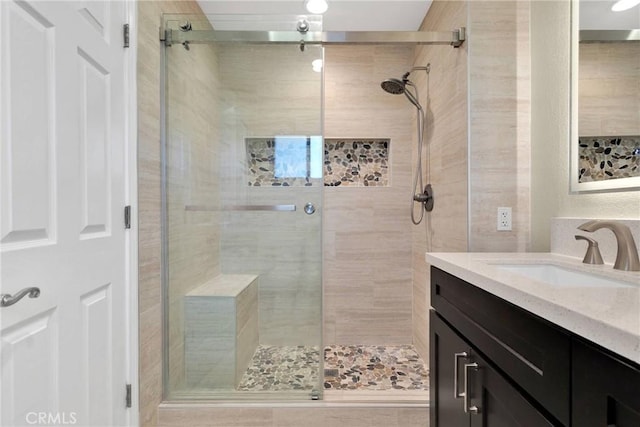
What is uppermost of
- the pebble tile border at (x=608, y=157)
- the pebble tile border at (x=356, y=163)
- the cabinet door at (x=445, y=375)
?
the pebble tile border at (x=356, y=163)

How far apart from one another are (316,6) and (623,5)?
158 cm

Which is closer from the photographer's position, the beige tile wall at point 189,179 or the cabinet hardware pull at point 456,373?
the cabinet hardware pull at point 456,373

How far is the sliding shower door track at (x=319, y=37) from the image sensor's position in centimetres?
175

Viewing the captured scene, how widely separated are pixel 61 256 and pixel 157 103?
Answer: 1.00 metres

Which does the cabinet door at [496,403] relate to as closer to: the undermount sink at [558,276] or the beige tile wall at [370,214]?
the undermount sink at [558,276]

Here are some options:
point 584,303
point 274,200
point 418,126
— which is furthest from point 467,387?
point 418,126

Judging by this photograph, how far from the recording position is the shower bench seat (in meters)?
1.88

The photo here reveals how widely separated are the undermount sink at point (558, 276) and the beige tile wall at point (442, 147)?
0.49 metres

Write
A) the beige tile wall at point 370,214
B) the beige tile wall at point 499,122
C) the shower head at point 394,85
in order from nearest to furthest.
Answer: the beige tile wall at point 499,122 < the shower head at point 394,85 < the beige tile wall at point 370,214

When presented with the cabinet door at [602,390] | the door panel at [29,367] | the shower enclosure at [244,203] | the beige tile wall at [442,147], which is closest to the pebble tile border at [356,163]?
the beige tile wall at [442,147]

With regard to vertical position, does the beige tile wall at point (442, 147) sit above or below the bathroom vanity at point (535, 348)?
above

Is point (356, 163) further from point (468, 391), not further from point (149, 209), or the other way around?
point (468, 391)

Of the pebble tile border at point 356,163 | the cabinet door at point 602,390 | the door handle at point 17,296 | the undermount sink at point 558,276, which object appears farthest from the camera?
the pebble tile border at point 356,163

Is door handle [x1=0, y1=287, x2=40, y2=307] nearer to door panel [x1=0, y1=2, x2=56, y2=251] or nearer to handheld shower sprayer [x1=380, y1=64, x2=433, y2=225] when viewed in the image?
door panel [x1=0, y1=2, x2=56, y2=251]
